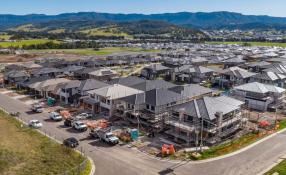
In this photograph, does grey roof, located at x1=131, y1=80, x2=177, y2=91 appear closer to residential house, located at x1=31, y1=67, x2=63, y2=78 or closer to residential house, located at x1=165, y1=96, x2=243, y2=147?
residential house, located at x1=165, y1=96, x2=243, y2=147

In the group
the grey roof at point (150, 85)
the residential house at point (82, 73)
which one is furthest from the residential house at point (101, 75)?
the grey roof at point (150, 85)

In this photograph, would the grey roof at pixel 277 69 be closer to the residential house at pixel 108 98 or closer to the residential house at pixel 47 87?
the residential house at pixel 108 98

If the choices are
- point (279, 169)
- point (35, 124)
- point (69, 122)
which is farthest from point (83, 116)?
point (279, 169)

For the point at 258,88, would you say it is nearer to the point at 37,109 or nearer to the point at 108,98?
the point at 108,98

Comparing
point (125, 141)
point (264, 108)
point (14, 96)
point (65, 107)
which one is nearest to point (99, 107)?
point (65, 107)

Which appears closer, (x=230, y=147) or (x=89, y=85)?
(x=230, y=147)
